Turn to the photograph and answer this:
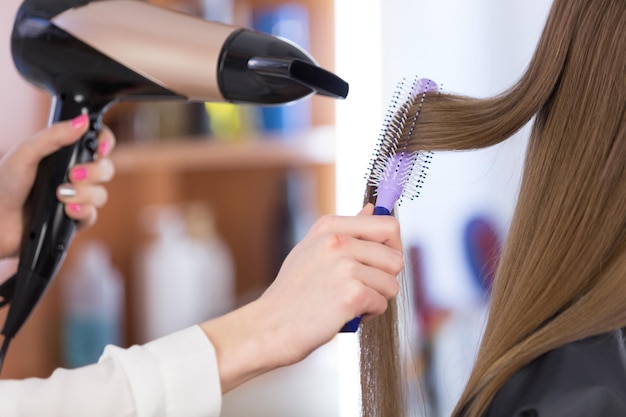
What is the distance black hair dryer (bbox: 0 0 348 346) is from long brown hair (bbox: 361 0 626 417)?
0.50 ft

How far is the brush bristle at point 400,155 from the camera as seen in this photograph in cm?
74

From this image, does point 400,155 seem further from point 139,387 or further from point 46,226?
point 46,226

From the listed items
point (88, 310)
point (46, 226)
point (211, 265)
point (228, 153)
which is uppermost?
point (228, 153)

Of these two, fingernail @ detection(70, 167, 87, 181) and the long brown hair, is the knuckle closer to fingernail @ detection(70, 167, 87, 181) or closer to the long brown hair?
the long brown hair

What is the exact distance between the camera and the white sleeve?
660 millimetres

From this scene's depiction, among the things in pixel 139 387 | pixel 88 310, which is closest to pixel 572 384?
pixel 139 387

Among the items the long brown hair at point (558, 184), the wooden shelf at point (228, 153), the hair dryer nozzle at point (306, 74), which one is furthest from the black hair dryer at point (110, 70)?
the wooden shelf at point (228, 153)

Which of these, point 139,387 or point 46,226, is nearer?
point 139,387

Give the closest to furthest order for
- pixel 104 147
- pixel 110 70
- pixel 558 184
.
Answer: pixel 558 184 → pixel 110 70 → pixel 104 147

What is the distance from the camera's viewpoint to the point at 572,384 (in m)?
0.65

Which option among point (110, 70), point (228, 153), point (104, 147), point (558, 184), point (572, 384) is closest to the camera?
point (572, 384)

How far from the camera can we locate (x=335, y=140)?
171cm

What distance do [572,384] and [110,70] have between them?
628mm

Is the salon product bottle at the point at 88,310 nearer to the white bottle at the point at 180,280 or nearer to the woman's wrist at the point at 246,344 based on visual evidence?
the white bottle at the point at 180,280
